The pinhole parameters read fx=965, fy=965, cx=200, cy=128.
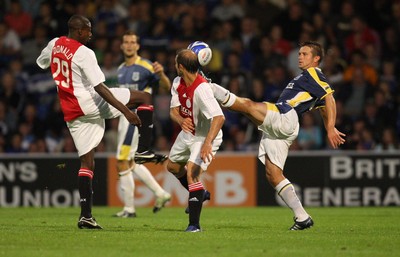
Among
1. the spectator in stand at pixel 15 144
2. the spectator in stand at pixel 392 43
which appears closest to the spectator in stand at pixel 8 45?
the spectator in stand at pixel 15 144

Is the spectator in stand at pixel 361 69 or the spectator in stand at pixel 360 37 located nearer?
the spectator in stand at pixel 361 69

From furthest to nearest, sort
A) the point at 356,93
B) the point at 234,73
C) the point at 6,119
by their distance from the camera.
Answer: the point at 6,119 < the point at 234,73 < the point at 356,93

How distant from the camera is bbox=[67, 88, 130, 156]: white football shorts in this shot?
10.7m

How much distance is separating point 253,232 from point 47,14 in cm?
1144

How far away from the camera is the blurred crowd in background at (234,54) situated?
18.3m

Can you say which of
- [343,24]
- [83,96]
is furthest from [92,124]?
[343,24]

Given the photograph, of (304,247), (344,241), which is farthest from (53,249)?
(344,241)

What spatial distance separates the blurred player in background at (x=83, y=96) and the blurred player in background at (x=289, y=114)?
1226 mm

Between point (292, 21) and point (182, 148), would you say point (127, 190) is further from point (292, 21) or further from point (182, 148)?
point (292, 21)

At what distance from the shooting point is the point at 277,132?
10.6 metres

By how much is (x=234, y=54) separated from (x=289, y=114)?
8.68m

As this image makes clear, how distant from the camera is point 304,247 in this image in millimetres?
8773

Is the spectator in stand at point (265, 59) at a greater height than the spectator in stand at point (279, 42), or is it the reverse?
the spectator in stand at point (279, 42)

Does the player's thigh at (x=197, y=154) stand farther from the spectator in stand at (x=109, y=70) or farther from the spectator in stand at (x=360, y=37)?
the spectator in stand at (x=360, y=37)
